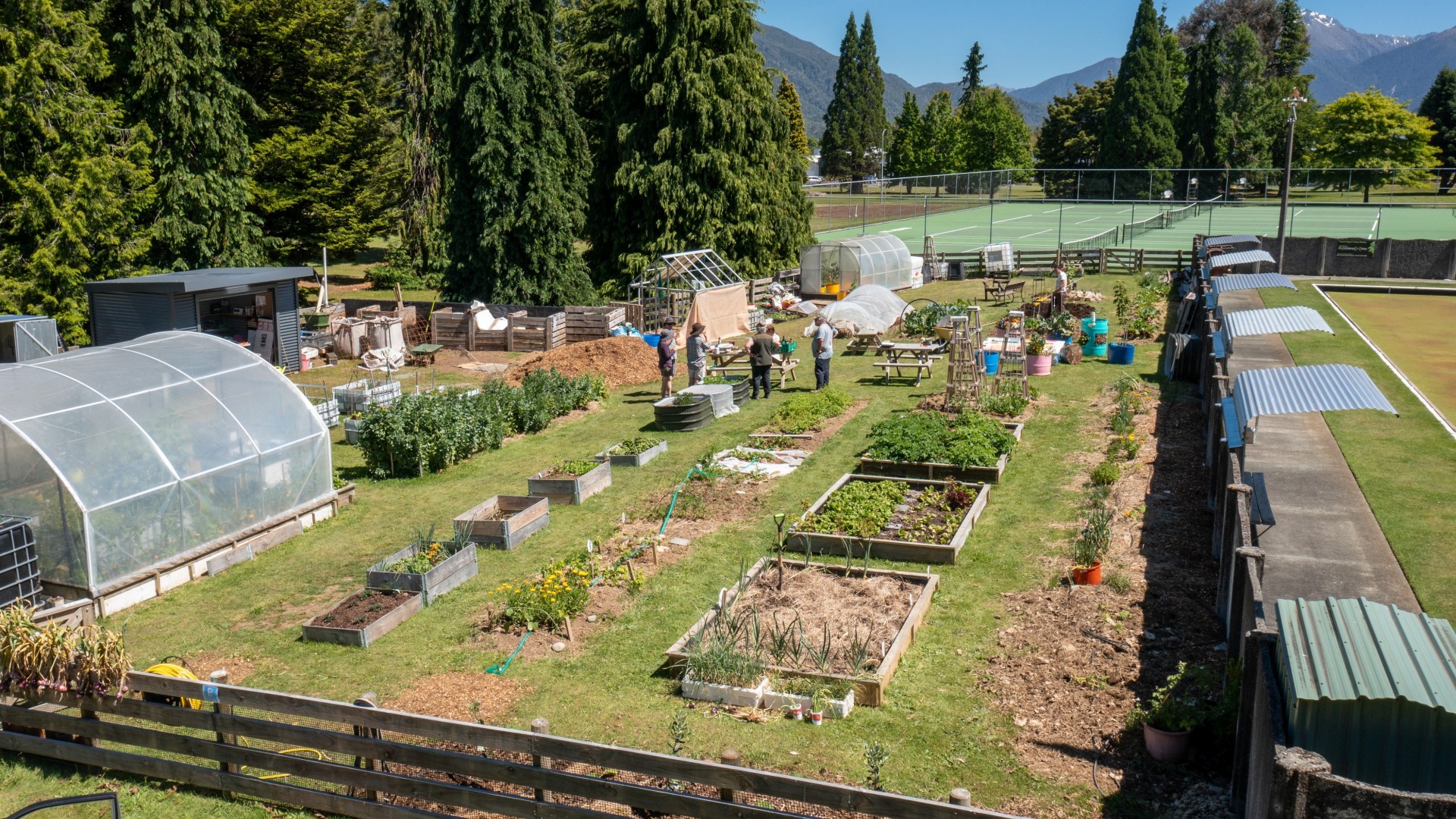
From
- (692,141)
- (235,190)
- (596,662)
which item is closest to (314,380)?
(235,190)

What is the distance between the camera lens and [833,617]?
1153cm

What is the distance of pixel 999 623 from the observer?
458 inches

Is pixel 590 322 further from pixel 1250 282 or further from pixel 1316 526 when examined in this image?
pixel 1316 526

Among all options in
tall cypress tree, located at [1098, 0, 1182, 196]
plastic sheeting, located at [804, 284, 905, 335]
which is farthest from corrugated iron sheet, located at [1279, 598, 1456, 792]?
tall cypress tree, located at [1098, 0, 1182, 196]

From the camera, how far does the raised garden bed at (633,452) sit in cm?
1839

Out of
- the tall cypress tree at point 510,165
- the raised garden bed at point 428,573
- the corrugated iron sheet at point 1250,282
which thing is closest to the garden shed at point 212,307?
the tall cypress tree at point 510,165

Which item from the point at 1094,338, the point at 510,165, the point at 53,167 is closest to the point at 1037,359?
the point at 1094,338

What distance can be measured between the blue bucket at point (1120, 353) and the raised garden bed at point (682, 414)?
1114cm

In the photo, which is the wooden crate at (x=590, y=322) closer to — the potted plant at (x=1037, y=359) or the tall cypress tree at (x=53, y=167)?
the potted plant at (x=1037, y=359)

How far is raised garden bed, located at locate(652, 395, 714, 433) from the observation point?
20844 mm

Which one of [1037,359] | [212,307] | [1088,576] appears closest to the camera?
[1088,576]

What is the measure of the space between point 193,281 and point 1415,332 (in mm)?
32794

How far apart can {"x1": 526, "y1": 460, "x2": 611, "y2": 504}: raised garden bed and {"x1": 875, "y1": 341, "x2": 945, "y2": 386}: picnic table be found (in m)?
9.56

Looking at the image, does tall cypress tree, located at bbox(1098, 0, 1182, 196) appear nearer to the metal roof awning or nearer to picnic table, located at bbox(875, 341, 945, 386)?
picnic table, located at bbox(875, 341, 945, 386)
